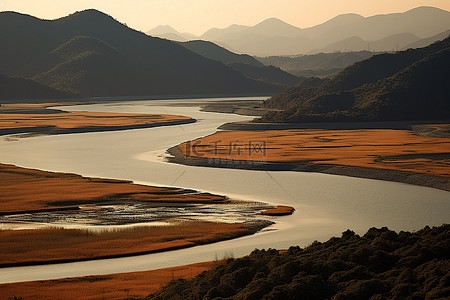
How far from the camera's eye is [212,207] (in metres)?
42.8

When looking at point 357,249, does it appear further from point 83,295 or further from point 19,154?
point 19,154

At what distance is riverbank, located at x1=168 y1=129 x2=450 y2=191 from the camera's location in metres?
54.0

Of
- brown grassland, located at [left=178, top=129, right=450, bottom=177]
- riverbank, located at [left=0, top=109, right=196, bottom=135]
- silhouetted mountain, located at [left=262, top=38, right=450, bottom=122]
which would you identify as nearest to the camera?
brown grassland, located at [left=178, top=129, right=450, bottom=177]

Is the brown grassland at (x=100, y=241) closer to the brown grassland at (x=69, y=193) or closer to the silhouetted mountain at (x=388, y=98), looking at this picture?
the brown grassland at (x=69, y=193)

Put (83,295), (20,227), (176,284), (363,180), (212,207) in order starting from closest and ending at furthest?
(176,284) → (83,295) → (20,227) → (212,207) → (363,180)

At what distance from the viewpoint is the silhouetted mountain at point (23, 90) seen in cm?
18050

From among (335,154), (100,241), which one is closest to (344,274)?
(100,241)

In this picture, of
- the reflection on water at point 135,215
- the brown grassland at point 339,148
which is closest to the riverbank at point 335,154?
the brown grassland at point 339,148

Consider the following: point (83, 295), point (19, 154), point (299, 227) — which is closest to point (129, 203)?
point (299, 227)

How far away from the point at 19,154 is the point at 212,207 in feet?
107

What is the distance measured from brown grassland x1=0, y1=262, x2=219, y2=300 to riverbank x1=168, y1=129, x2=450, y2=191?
992 inches

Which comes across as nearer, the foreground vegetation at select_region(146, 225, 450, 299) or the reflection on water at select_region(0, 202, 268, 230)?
the foreground vegetation at select_region(146, 225, 450, 299)

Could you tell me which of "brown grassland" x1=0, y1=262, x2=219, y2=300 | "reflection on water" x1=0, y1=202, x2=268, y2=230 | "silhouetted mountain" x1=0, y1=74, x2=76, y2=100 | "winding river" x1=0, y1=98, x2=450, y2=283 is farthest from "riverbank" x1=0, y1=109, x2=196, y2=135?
"brown grassland" x1=0, y1=262, x2=219, y2=300

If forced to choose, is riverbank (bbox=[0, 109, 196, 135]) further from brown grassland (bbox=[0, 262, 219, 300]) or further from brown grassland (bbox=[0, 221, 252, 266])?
brown grassland (bbox=[0, 262, 219, 300])
